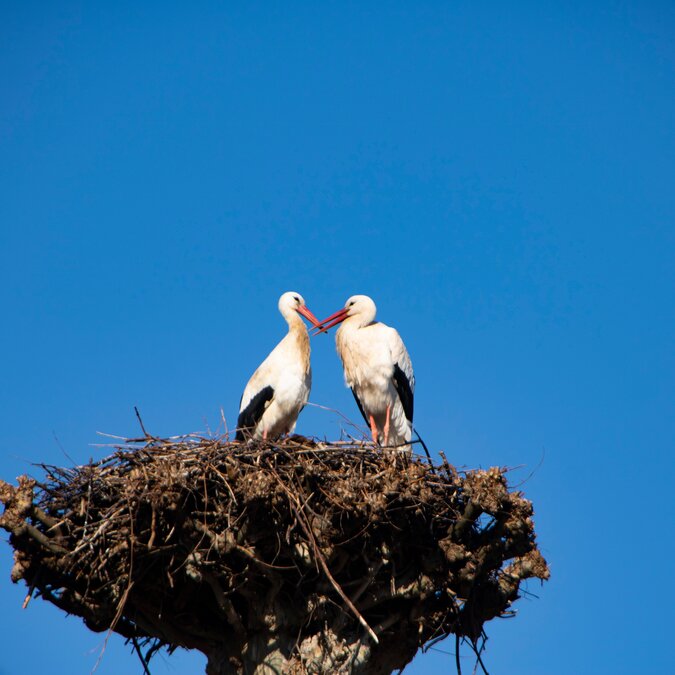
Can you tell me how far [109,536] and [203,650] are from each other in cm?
146

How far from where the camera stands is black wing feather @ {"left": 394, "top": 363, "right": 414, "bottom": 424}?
10891mm

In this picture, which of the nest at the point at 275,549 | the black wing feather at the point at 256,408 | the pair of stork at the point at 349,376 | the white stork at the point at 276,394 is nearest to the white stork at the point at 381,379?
the pair of stork at the point at 349,376

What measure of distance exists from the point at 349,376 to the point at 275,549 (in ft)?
10.1

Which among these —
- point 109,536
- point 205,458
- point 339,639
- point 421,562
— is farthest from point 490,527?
point 109,536


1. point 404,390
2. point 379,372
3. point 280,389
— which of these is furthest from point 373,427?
point 280,389

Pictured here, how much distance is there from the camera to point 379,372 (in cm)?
1081

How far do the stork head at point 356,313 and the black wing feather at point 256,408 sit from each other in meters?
1.33

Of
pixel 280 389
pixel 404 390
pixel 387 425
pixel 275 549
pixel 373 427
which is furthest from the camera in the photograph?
pixel 373 427

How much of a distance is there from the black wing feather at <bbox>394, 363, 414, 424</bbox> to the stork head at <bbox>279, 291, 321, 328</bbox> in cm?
110

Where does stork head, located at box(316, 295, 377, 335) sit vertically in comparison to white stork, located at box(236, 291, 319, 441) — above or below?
above

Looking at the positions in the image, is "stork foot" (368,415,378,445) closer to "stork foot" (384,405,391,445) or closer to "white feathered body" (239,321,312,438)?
"stork foot" (384,405,391,445)

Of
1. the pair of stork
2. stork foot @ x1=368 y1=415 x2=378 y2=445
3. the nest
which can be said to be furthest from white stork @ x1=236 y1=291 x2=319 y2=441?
the nest

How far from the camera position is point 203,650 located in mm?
8906

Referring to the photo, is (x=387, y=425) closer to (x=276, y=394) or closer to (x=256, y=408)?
(x=276, y=394)
